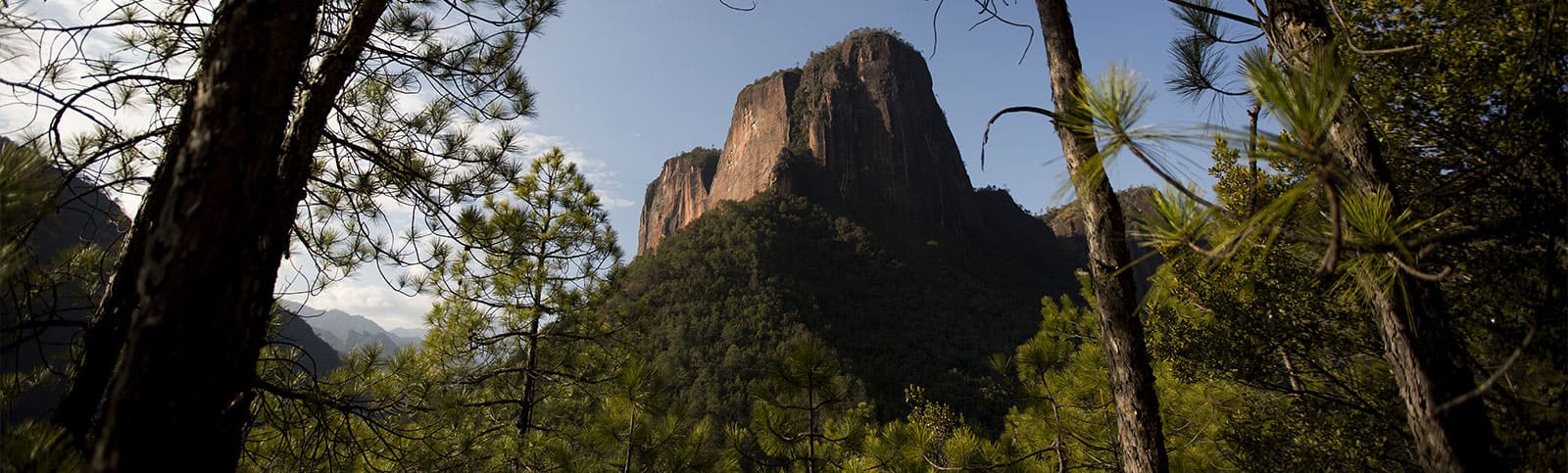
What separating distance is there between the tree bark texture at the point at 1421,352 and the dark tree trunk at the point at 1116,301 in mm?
607

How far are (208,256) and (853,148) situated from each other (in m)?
56.1

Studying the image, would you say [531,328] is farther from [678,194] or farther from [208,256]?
[678,194]

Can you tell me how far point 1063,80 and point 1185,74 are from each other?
50.6 inches

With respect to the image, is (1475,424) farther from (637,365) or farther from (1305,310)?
(637,365)

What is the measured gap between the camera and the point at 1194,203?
1.43m

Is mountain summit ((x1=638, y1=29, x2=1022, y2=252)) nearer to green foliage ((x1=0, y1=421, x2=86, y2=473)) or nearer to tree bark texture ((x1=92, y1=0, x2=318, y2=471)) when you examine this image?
tree bark texture ((x1=92, y1=0, x2=318, y2=471))

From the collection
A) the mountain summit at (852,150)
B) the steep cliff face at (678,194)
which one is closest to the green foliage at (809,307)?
the mountain summit at (852,150)

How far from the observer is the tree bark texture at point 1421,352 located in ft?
4.89

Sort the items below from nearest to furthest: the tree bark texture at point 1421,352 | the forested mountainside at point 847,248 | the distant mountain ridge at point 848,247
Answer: the tree bark texture at point 1421,352 → the distant mountain ridge at point 848,247 → the forested mountainside at point 847,248

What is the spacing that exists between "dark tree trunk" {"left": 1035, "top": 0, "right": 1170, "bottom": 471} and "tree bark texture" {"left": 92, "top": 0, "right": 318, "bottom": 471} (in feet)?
6.82

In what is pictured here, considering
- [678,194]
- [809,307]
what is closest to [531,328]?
[809,307]

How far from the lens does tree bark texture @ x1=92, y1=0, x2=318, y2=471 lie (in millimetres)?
926

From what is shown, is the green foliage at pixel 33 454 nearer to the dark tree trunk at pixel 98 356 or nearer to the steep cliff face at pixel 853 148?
the dark tree trunk at pixel 98 356

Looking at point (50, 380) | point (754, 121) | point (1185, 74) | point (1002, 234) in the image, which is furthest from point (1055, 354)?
point (1002, 234)
